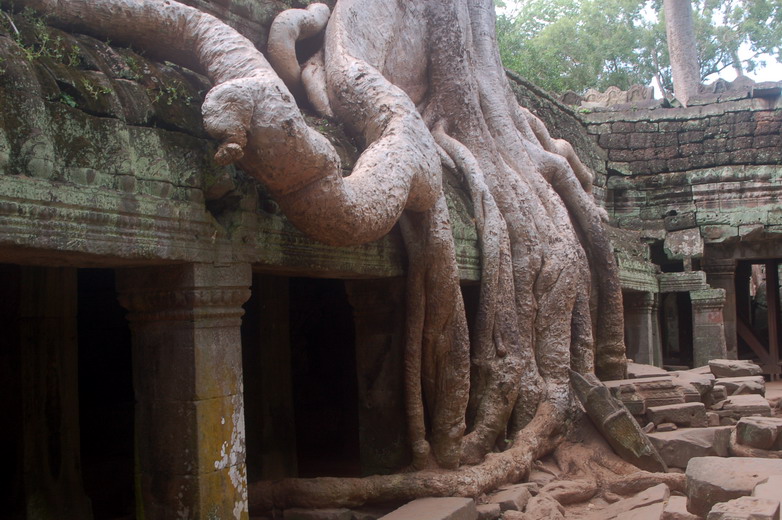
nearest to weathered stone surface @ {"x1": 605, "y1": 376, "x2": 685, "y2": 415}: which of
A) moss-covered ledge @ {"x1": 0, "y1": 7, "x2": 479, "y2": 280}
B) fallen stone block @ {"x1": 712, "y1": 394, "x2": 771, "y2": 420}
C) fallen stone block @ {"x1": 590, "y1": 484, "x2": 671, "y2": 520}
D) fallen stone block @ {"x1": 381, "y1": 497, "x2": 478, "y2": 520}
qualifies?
fallen stone block @ {"x1": 712, "y1": 394, "x2": 771, "y2": 420}

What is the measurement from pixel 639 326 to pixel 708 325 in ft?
5.72

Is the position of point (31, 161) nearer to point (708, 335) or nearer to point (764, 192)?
point (708, 335)

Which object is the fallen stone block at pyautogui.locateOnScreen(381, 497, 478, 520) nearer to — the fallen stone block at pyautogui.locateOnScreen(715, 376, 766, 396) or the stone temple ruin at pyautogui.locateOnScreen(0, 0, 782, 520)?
the stone temple ruin at pyautogui.locateOnScreen(0, 0, 782, 520)

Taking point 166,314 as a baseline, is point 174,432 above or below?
below

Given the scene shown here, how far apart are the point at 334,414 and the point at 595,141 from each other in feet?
22.0

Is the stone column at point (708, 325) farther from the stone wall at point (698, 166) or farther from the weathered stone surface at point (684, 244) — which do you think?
the stone wall at point (698, 166)

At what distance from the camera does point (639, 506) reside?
456 centimetres

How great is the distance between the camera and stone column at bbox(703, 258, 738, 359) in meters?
11.1

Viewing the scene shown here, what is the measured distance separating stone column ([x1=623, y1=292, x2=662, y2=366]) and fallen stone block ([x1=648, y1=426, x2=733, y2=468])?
3.75m

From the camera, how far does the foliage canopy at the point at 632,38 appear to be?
25188 millimetres

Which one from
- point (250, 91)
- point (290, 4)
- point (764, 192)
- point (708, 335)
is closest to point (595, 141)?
point (764, 192)

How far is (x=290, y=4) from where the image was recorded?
4.92 meters

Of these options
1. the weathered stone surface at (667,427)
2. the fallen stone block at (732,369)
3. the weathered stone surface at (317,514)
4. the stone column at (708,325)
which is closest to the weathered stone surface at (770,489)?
the weathered stone surface at (317,514)

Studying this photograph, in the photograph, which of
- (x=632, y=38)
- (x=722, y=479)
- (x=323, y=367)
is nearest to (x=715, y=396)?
(x=722, y=479)
